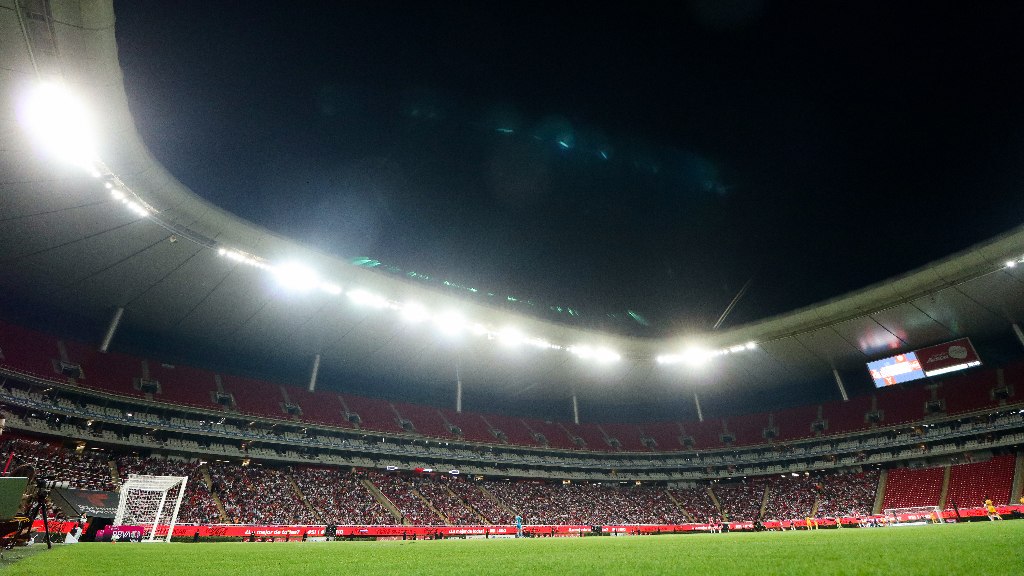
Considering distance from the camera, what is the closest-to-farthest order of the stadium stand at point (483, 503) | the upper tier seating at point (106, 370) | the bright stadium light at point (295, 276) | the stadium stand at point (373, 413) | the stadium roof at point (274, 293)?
the stadium roof at point (274, 293) < the upper tier seating at point (106, 370) < the bright stadium light at point (295, 276) < the stadium stand at point (483, 503) < the stadium stand at point (373, 413)

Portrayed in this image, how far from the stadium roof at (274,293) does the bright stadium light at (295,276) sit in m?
0.14

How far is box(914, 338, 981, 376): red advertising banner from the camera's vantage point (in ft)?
123

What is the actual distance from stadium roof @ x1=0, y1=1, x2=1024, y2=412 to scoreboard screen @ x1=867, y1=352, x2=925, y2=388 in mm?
1074

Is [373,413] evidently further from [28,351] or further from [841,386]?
[841,386]

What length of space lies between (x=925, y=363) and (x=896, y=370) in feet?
6.85

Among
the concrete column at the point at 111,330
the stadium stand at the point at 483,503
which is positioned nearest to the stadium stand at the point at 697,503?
the stadium stand at the point at 483,503

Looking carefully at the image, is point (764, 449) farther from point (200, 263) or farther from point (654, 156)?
point (200, 263)

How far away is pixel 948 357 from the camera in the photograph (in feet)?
126

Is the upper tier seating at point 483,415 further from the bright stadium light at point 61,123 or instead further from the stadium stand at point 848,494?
the bright stadium light at point 61,123

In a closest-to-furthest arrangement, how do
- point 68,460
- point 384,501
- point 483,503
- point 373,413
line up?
point 68,460
point 384,501
point 483,503
point 373,413

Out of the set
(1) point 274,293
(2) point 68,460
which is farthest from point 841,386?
(2) point 68,460

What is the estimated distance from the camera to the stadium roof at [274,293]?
18.7 m

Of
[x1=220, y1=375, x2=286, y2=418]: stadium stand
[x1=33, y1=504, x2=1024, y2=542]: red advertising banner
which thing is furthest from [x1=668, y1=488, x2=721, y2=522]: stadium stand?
[x1=220, y1=375, x2=286, y2=418]: stadium stand

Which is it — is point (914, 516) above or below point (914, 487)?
below
